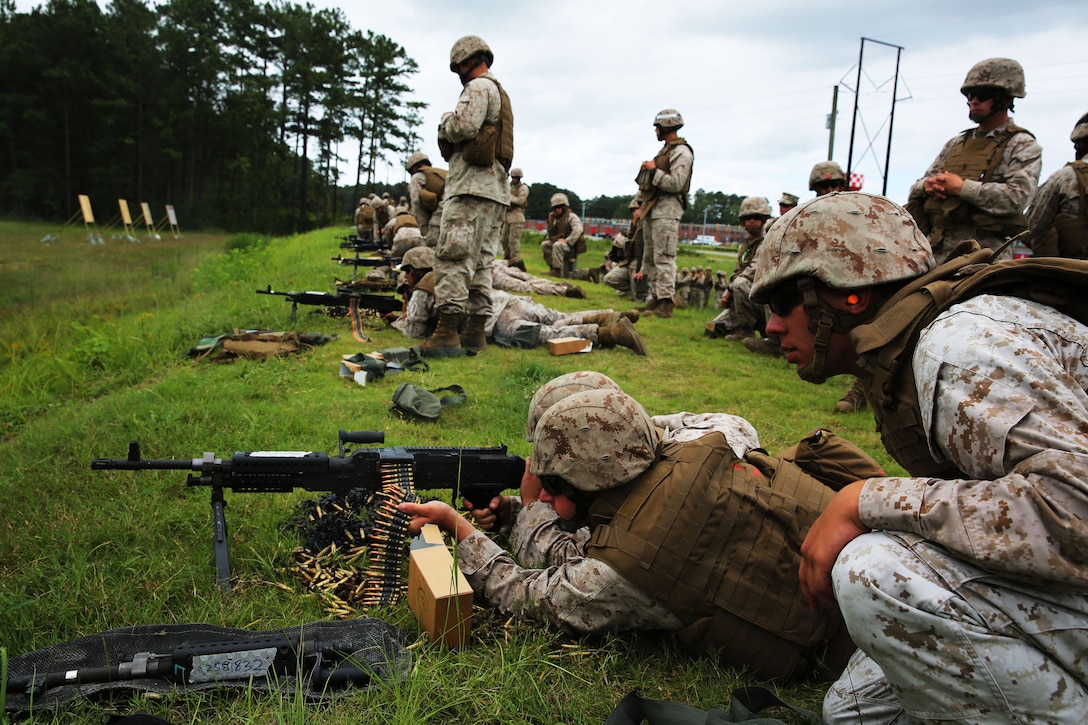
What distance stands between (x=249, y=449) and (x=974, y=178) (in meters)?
6.01

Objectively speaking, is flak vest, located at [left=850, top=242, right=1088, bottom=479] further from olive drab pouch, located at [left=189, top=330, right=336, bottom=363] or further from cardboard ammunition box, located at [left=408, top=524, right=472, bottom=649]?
olive drab pouch, located at [left=189, top=330, right=336, bottom=363]

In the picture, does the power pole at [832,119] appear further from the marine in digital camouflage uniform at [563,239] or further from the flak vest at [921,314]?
the flak vest at [921,314]

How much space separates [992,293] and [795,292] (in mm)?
549

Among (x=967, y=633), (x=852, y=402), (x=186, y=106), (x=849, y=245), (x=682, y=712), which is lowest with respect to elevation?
(x=682, y=712)

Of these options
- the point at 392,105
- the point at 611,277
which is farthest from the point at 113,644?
the point at 392,105

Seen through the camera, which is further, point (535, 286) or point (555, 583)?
point (535, 286)

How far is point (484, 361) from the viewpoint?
7.14m

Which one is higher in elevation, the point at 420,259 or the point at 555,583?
the point at 420,259

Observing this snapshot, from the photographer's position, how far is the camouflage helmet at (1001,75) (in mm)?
5027

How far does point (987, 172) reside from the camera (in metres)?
5.35

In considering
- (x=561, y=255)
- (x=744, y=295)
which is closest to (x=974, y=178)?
(x=744, y=295)

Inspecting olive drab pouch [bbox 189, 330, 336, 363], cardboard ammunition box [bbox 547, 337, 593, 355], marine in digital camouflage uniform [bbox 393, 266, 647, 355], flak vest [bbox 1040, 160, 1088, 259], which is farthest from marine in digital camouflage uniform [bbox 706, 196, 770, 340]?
olive drab pouch [bbox 189, 330, 336, 363]

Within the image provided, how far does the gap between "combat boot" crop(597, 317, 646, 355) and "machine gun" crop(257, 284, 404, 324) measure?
9.26 ft

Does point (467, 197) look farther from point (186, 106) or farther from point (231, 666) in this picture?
point (186, 106)
